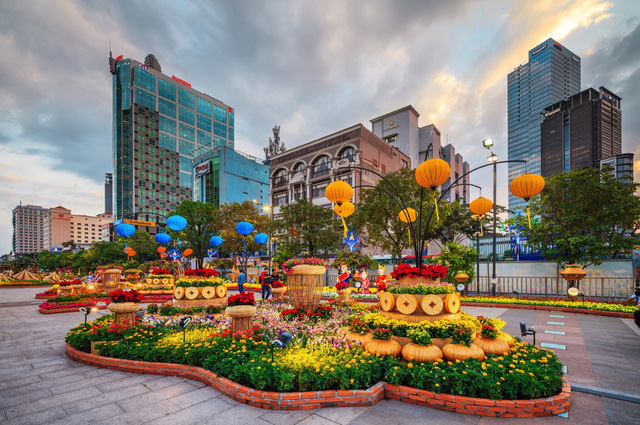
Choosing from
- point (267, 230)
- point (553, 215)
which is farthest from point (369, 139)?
point (553, 215)

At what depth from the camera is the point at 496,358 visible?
559 cm

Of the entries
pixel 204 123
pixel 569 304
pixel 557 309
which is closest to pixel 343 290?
pixel 557 309

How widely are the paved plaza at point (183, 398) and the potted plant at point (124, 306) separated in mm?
1436

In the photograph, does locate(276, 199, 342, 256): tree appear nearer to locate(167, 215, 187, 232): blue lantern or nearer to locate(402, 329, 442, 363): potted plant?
locate(167, 215, 187, 232): blue lantern

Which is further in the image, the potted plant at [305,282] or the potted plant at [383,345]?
the potted plant at [305,282]

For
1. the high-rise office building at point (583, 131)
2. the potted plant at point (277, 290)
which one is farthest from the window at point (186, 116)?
the high-rise office building at point (583, 131)

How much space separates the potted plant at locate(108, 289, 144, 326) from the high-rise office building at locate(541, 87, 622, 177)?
17152 centimetres

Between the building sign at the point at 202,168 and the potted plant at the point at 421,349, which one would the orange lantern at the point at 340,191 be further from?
the building sign at the point at 202,168

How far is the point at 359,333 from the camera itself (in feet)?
22.2

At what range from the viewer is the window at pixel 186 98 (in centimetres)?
11631

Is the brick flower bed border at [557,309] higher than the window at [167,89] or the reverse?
the reverse

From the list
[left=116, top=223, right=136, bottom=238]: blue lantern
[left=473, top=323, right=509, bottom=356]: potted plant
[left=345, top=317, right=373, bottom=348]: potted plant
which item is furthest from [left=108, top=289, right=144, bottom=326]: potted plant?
[left=473, top=323, right=509, bottom=356]: potted plant

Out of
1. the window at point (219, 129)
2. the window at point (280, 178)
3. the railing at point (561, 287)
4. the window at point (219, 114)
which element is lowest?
the railing at point (561, 287)

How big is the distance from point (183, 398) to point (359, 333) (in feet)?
12.3
